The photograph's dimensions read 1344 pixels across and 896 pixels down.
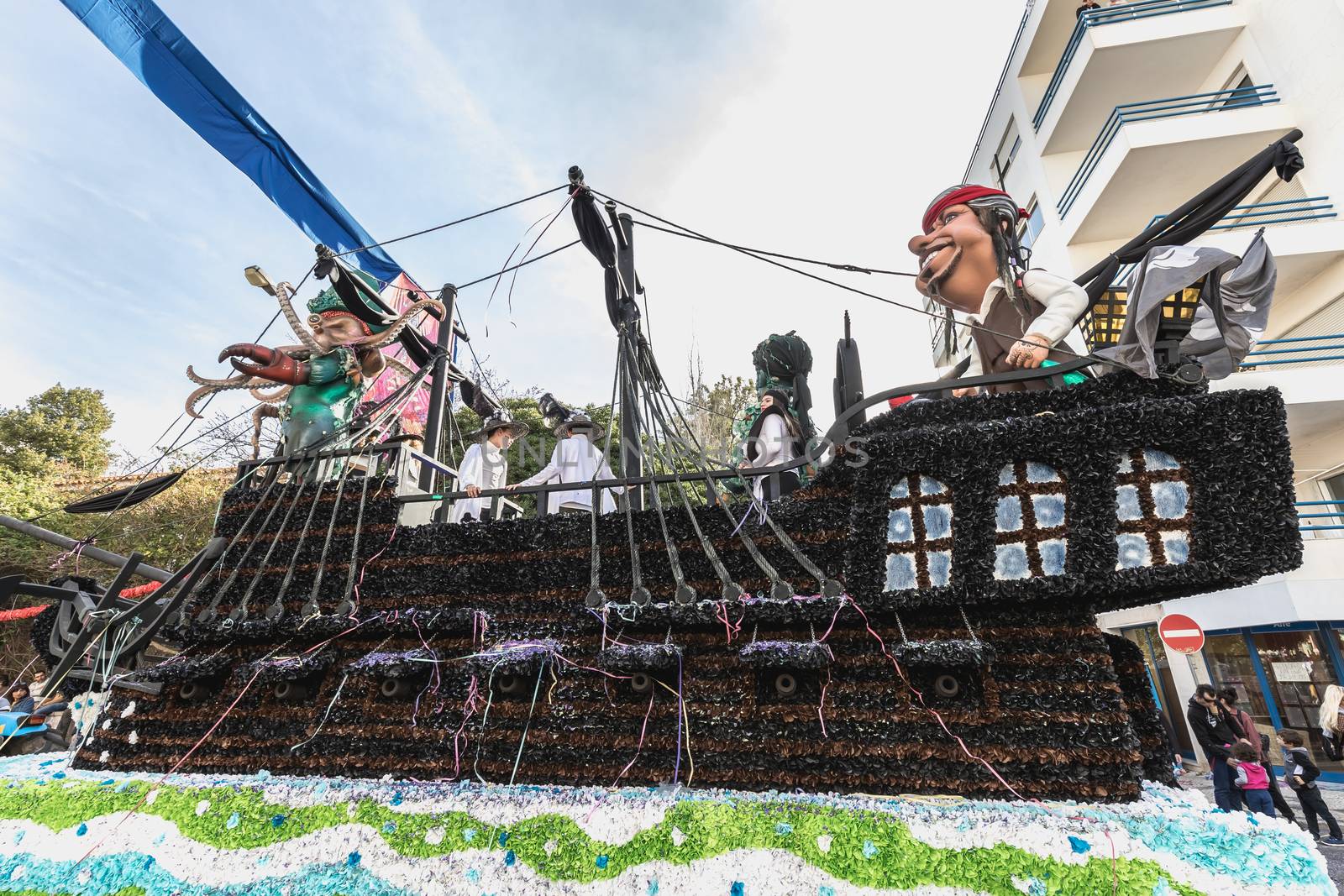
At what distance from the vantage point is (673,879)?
2.48 meters

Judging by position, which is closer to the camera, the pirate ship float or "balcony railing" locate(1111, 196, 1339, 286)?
the pirate ship float

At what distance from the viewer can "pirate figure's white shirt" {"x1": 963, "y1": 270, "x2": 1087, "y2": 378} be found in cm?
306

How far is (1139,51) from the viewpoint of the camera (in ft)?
31.6

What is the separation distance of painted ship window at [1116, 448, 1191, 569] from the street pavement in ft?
6.88

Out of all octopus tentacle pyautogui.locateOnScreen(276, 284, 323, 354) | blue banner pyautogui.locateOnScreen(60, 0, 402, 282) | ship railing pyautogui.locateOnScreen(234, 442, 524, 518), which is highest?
blue banner pyautogui.locateOnScreen(60, 0, 402, 282)

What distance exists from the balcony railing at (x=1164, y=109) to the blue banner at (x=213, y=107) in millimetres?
11374

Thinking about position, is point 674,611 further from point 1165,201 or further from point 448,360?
point 1165,201

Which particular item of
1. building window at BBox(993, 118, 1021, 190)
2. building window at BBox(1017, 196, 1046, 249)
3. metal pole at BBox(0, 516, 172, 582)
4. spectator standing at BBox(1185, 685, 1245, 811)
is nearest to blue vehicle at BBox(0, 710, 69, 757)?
metal pole at BBox(0, 516, 172, 582)

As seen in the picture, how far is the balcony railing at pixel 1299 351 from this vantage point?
7.70 m

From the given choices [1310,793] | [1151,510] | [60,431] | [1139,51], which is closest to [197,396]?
[1151,510]

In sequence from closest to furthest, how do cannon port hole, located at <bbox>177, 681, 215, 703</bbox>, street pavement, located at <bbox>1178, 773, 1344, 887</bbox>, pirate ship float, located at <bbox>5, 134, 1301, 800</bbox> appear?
pirate ship float, located at <bbox>5, 134, 1301, 800</bbox>, cannon port hole, located at <bbox>177, 681, 215, 703</bbox>, street pavement, located at <bbox>1178, 773, 1344, 887</bbox>

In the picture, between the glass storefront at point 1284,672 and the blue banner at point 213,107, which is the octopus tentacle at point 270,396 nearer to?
the blue banner at point 213,107

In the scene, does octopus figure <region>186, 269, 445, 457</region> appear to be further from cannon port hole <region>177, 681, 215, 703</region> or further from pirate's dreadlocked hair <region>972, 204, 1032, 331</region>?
pirate's dreadlocked hair <region>972, 204, 1032, 331</region>

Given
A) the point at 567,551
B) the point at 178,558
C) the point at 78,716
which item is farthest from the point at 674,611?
the point at 178,558
